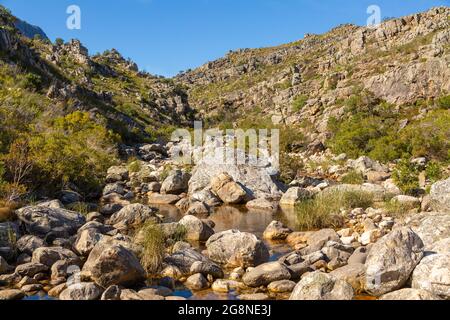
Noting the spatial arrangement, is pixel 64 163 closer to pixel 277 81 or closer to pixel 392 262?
pixel 392 262

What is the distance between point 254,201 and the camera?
15977 mm

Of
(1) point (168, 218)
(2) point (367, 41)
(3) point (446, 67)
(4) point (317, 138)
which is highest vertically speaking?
(2) point (367, 41)

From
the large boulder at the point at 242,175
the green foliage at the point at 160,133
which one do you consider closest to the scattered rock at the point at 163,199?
the large boulder at the point at 242,175

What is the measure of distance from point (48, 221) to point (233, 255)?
455 cm

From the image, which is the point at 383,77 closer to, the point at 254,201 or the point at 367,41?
the point at 367,41

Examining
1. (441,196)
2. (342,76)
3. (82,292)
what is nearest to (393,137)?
(441,196)

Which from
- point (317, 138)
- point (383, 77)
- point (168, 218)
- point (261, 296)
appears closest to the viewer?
point (261, 296)

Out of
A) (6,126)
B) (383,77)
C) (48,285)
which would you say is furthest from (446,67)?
(48,285)

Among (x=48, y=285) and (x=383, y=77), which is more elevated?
(x=383, y=77)

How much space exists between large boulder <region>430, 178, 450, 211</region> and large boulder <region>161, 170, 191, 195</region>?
32.5 ft

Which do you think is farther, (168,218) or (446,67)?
(446,67)

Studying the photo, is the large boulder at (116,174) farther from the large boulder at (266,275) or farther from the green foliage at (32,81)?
the large boulder at (266,275)

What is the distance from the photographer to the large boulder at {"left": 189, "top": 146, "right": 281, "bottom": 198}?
17.4 metres
